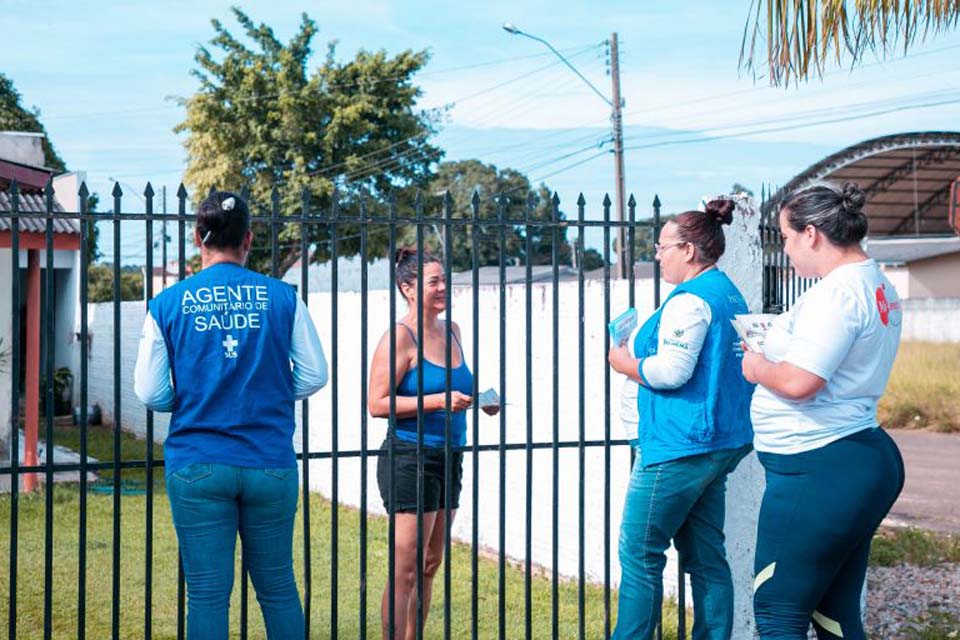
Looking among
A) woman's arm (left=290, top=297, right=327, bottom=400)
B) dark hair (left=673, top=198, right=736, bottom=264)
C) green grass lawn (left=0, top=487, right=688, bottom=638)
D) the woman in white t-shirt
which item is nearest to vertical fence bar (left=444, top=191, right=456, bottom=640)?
woman's arm (left=290, top=297, right=327, bottom=400)

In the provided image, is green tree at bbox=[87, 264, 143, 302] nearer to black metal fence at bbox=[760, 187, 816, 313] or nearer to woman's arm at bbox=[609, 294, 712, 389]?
black metal fence at bbox=[760, 187, 816, 313]

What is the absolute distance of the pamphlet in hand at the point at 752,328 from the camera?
3611 mm

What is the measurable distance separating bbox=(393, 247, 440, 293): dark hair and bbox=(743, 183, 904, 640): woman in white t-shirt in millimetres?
1639

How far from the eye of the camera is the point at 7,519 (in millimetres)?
9289

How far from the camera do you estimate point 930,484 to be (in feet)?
40.0

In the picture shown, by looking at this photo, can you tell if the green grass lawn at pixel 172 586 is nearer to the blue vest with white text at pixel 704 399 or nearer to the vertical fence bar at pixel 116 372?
the vertical fence bar at pixel 116 372

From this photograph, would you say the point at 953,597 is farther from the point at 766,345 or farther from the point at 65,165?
the point at 65,165

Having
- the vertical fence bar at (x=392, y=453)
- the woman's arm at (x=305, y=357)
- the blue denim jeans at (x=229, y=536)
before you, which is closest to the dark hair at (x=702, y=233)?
the vertical fence bar at (x=392, y=453)

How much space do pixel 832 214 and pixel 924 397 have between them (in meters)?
15.6

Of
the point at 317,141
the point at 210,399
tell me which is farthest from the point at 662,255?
the point at 317,141

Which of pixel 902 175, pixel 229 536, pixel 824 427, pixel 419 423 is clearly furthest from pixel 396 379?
pixel 902 175

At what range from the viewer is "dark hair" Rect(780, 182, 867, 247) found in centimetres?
347

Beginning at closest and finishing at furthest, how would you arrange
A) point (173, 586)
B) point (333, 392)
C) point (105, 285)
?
point (333, 392) < point (173, 586) < point (105, 285)

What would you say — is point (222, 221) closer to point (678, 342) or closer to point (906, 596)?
point (678, 342)
